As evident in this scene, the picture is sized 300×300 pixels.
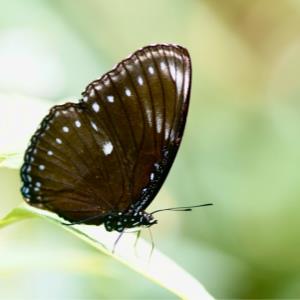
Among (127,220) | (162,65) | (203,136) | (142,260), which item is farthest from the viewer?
(203,136)

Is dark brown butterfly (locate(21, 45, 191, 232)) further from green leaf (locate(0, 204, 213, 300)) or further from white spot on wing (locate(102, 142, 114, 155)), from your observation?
green leaf (locate(0, 204, 213, 300))

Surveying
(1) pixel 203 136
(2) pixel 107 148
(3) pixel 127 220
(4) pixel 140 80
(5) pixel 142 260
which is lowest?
(5) pixel 142 260

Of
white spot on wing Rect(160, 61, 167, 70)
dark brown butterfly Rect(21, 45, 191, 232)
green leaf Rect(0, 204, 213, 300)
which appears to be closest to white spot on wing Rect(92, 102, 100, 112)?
dark brown butterfly Rect(21, 45, 191, 232)

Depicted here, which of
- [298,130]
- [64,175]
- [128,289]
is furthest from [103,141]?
[298,130]

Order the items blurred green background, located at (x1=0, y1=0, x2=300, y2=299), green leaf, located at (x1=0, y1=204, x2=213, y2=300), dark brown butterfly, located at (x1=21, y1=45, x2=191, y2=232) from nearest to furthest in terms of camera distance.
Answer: green leaf, located at (x1=0, y1=204, x2=213, y2=300)
dark brown butterfly, located at (x1=21, y1=45, x2=191, y2=232)
blurred green background, located at (x1=0, y1=0, x2=300, y2=299)

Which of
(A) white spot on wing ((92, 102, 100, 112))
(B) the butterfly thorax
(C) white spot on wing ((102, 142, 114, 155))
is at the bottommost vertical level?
(B) the butterfly thorax

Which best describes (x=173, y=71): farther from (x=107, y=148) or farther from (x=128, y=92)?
(x=107, y=148)

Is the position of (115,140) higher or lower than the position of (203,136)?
lower

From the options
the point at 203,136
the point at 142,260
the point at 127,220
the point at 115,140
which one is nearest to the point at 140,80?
the point at 115,140
